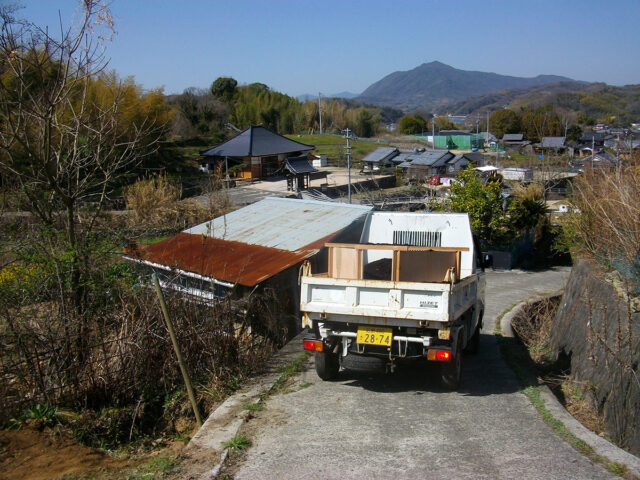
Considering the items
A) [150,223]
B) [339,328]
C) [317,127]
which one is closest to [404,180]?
[150,223]

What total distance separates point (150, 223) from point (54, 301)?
17.9m

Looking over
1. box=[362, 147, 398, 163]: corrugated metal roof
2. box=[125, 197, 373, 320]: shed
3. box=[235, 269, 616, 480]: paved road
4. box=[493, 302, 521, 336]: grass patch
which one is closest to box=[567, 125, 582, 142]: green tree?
box=[362, 147, 398, 163]: corrugated metal roof

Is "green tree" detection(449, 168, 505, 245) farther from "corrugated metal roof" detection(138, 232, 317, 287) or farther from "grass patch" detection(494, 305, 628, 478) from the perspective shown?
"corrugated metal roof" detection(138, 232, 317, 287)

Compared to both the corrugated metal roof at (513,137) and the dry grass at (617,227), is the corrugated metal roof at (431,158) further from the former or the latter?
the dry grass at (617,227)

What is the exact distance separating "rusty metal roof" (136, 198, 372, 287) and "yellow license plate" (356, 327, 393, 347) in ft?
8.08

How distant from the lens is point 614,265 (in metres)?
8.80

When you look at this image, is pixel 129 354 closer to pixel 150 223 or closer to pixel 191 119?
pixel 150 223

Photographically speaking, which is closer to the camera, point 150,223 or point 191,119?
point 150,223

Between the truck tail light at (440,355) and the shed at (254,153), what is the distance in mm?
38007

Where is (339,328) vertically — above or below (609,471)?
above

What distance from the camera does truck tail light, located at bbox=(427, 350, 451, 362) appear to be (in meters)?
6.59

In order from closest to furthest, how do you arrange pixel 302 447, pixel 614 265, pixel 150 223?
pixel 302 447, pixel 614 265, pixel 150 223

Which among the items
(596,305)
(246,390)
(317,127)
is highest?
(317,127)

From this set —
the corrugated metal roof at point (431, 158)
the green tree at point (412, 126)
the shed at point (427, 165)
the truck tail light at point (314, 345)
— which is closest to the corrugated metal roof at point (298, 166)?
the shed at point (427, 165)
